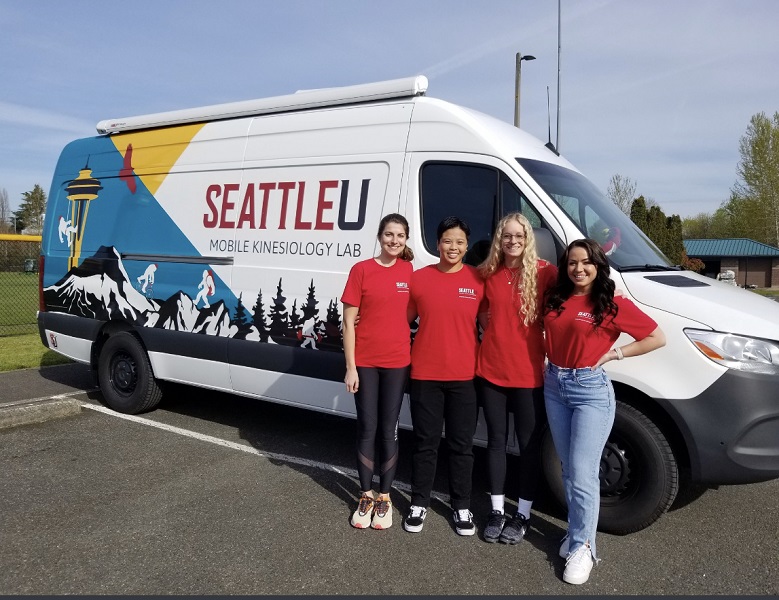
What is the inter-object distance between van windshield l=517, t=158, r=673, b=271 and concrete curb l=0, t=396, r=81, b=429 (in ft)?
15.4

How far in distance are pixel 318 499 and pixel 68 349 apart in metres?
3.75

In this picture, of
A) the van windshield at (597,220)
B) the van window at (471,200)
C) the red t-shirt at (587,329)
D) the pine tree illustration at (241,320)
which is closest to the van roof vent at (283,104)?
the van window at (471,200)

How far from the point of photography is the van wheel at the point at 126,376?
611 centimetres

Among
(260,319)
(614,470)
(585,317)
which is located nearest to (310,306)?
(260,319)

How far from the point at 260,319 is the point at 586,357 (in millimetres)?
2714

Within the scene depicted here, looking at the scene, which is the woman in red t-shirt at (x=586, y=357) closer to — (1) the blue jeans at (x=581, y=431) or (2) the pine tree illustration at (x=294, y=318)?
(1) the blue jeans at (x=581, y=431)

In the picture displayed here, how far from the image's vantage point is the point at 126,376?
6293 millimetres

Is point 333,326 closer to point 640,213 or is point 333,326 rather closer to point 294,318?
point 294,318

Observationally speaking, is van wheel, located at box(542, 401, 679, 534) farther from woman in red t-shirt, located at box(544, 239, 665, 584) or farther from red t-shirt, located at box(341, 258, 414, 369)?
red t-shirt, located at box(341, 258, 414, 369)

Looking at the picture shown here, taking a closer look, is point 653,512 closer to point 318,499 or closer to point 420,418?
point 420,418

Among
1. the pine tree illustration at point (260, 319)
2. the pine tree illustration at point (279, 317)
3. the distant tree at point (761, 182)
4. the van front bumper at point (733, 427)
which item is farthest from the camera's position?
the distant tree at point (761, 182)

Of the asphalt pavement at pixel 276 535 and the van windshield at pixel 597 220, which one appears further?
the van windshield at pixel 597 220

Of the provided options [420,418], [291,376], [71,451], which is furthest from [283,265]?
[71,451]

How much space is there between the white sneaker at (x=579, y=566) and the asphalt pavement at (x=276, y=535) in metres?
0.04
